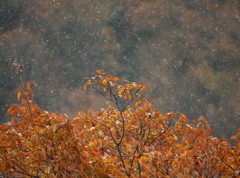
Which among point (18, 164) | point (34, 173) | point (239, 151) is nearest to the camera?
point (18, 164)

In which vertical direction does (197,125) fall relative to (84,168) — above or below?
above

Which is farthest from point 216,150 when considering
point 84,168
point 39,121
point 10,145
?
point 10,145

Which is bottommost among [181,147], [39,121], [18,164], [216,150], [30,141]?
[18,164]

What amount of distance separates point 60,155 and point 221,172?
384 centimetres

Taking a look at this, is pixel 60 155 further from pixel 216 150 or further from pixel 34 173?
pixel 216 150

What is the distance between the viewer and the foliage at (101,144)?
4.27 m

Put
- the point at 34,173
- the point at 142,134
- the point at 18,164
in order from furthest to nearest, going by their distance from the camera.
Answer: the point at 142,134 → the point at 34,173 → the point at 18,164

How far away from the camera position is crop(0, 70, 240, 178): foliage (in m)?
4.27

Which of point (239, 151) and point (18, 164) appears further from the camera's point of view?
point (239, 151)

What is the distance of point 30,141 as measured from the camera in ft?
15.6

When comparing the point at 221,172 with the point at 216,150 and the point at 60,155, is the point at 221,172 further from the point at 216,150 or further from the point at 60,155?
the point at 60,155

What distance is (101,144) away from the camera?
567cm

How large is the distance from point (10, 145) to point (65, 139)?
907 millimetres

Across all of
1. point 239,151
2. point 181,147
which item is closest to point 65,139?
point 239,151
